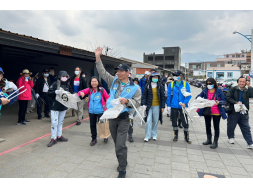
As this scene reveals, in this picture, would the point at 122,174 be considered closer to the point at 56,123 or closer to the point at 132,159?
the point at 132,159

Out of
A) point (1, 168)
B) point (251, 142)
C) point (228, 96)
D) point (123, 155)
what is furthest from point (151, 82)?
point (1, 168)

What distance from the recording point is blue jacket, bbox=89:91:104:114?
13.8ft

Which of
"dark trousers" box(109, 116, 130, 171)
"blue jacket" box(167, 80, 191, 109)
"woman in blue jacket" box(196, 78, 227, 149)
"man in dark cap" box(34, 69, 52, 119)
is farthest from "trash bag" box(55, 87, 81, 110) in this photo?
"woman in blue jacket" box(196, 78, 227, 149)

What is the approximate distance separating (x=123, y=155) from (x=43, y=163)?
167 cm

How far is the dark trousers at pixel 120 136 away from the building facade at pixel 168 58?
58098mm

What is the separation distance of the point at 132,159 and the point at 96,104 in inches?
61.0

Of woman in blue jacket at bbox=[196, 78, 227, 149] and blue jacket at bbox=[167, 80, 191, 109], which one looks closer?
Answer: woman in blue jacket at bbox=[196, 78, 227, 149]

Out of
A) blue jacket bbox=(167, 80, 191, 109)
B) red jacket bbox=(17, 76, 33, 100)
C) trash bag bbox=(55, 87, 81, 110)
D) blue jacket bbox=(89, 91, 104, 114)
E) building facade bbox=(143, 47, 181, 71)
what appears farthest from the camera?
building facade bbox=(143, 47, 181, 71)

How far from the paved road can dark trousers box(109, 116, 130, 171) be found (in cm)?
34

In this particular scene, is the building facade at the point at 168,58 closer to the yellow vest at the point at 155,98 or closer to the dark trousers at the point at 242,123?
the dark trousers at the point at 242,123

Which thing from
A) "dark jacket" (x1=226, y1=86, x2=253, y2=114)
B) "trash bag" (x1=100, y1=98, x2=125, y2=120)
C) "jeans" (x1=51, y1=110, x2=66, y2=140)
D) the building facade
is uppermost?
the building facade

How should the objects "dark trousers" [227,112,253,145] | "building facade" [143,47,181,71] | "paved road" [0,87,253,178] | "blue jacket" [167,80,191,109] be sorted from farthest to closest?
"building facade" [143,47,181,71] → "blue jacket" [167,80,191,109] → "dark trousers" [227,112,253,145] → "paved road" [0,87,253,178]

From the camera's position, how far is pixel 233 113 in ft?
15.0

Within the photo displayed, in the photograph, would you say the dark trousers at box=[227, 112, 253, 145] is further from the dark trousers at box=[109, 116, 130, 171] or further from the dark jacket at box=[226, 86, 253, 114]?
the dark trousers at box=[109, 116, 130, 171]
